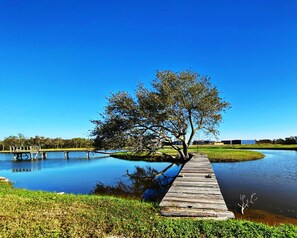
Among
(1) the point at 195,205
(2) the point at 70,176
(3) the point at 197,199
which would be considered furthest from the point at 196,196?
(2) the point at 70,176

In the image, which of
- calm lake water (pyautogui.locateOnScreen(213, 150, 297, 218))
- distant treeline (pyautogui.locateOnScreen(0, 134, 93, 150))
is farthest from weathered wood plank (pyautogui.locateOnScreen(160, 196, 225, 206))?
distant treeline (pyautogui.locateOnScreen(0, 134, 93, 150))

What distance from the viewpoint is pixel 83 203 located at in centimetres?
726

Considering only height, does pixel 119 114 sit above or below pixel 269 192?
above

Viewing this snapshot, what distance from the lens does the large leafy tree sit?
23.7 metres

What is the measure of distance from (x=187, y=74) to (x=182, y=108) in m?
3.75

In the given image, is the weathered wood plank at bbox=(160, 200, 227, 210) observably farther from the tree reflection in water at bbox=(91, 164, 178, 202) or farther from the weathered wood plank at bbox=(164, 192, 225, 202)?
the tree reflection in water at bbox=(91, 164, 178, 202)

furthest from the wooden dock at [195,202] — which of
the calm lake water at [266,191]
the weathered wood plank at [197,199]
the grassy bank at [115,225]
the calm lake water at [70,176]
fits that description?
the calm lake water at [70,176]

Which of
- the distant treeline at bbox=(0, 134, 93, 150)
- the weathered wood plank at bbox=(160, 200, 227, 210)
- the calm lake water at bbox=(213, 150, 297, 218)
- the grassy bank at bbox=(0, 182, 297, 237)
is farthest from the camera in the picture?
the distant treeline at bbox=(0, 134, 93, 150)

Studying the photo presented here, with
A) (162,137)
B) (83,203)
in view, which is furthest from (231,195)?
(162,137)

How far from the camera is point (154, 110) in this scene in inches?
934

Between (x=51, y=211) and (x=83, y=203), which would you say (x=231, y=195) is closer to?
(x=83, y=203)

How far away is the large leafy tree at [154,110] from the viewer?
23.7 m

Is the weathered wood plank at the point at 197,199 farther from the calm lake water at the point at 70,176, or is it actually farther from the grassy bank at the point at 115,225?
the calm lake water at the point at 70,176

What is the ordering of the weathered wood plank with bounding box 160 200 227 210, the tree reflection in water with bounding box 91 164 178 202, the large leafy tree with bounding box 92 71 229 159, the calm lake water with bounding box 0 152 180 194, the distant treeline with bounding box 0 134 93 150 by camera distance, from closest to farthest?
the weathered wood plank with bounding box 160 200 227 210
the tree reflection in water with bounding box 91 164 178 202
the calm lake water with bounding box 0 152 180 194
the large leafy tree with bounding box 92 71 229 159
the distant treeline with bounding box 0 134 93 150
